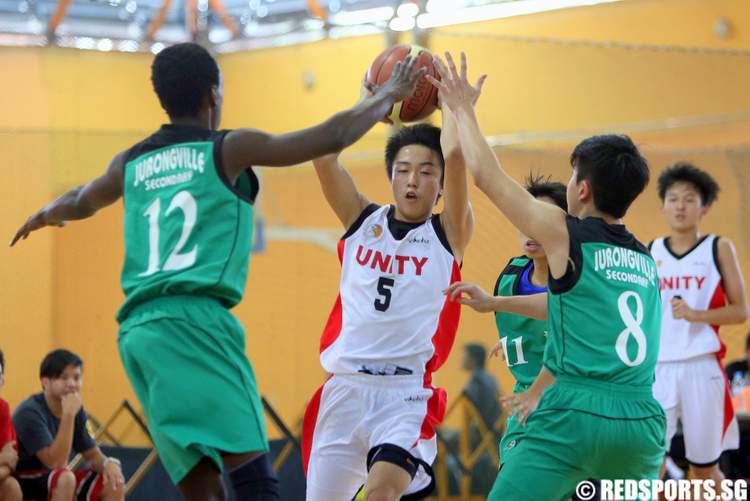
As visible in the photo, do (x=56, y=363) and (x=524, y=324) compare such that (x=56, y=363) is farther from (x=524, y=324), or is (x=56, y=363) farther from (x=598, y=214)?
(x=598, y=214)

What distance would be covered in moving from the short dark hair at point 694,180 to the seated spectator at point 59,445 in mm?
4346

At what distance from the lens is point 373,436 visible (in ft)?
16.4

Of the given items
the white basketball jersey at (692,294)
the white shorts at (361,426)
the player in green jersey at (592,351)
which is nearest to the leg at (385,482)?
the white shorts at (361,426)

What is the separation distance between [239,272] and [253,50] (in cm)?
1075

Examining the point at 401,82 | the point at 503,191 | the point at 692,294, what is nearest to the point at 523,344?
the point at 503,191

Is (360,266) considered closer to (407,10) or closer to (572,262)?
(572,262)

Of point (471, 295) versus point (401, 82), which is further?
point (471, 295)

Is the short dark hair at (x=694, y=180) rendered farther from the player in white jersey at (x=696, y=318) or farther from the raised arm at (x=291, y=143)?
the raised arm at (x=291, y=143)

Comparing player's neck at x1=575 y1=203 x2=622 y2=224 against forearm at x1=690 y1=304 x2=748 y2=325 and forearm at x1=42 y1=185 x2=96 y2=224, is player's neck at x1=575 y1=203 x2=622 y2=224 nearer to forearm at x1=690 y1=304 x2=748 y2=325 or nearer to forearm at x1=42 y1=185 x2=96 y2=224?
forearm at x1=42 y1=185 x2=96 y2=224

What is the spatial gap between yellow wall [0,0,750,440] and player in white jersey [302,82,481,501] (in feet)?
12.3

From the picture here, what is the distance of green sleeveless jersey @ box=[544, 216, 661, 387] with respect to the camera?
4102 mm

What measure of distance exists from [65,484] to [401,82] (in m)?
4.51

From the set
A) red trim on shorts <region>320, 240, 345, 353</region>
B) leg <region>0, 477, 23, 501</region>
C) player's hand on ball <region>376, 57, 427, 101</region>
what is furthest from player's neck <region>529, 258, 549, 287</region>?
leg <region>0, 477, 23, 501</region>

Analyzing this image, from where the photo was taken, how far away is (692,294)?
8156mm
